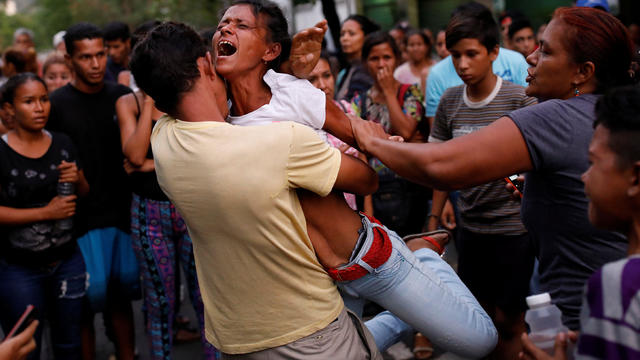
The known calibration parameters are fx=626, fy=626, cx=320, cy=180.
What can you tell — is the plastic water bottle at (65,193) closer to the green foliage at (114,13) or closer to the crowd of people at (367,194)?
the crowd of people at (367,194)

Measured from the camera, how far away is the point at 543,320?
2012 mm

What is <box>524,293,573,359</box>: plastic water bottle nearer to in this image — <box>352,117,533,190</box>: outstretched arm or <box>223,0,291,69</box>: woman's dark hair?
<box>352,117,533,190</box>: outstretched arm

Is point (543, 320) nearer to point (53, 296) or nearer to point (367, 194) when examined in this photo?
point (367, 194)

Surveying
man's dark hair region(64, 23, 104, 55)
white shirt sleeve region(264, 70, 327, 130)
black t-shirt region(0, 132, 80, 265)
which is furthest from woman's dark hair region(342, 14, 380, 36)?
white shirt sleeve region(264, 70, 327, 130)

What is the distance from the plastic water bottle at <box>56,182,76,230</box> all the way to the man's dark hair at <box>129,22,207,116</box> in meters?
2.04

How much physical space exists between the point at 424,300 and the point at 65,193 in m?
2.64

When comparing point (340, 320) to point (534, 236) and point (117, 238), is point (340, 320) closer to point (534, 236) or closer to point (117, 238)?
point (534, 236)

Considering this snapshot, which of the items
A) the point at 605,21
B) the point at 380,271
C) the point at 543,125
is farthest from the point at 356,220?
the point at 605,21

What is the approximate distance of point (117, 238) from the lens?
4.51m

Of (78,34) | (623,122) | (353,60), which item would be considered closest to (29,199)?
(78,34)

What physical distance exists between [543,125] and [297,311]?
1081 mm

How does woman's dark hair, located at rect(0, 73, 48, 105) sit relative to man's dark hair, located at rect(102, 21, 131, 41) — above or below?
below

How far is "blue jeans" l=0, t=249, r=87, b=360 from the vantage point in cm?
396

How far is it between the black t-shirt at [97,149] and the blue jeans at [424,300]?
8.21 ft
